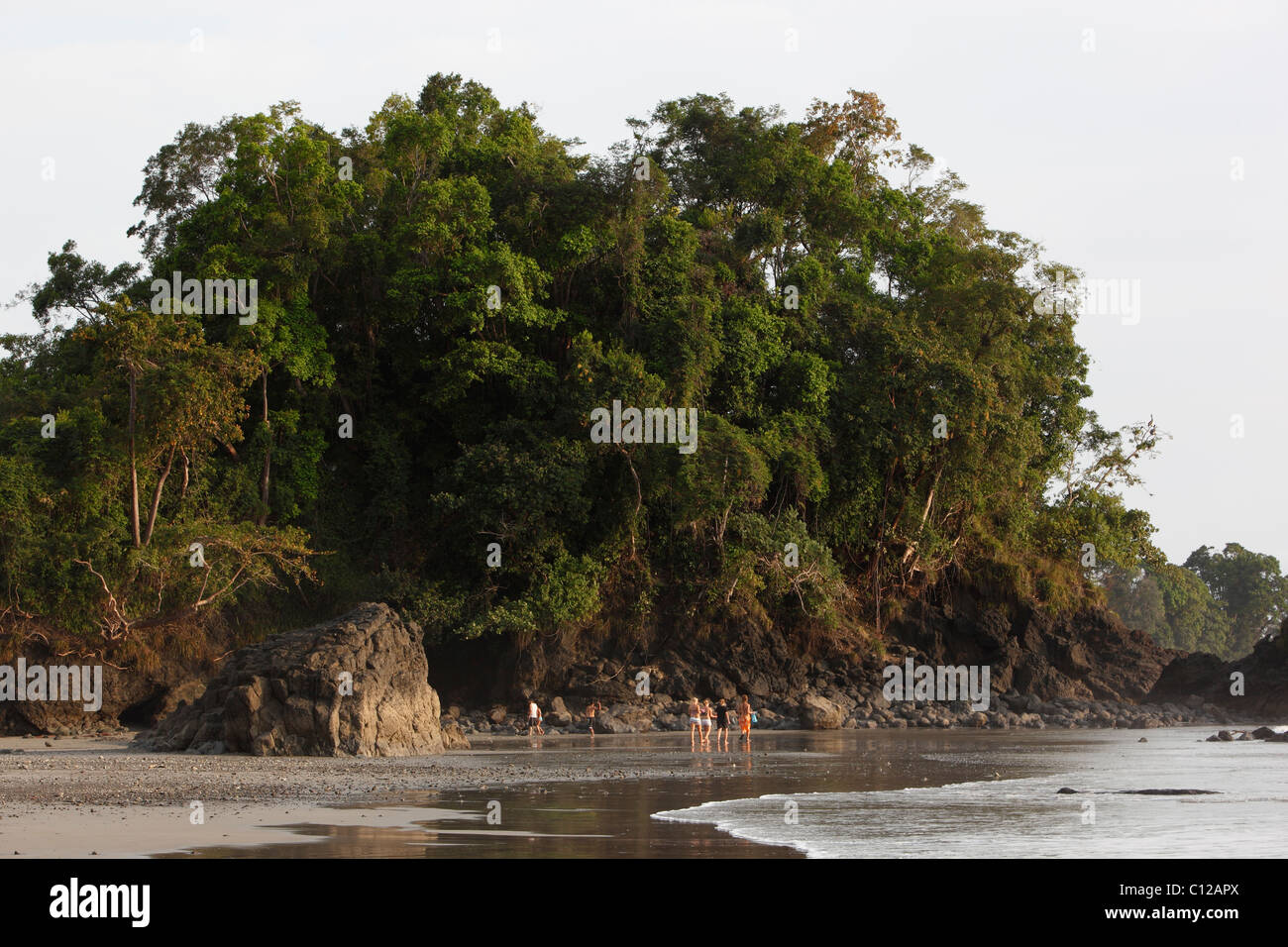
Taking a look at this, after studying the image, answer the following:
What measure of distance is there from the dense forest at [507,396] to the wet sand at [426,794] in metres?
7.36

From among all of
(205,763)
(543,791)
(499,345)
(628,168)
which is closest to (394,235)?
(499,345)

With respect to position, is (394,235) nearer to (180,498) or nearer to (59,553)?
(180,498)

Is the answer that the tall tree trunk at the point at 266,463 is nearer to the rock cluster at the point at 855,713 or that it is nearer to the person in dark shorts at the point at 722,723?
the rock cluster at the point at 855,713

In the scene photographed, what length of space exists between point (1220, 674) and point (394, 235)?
107 feet

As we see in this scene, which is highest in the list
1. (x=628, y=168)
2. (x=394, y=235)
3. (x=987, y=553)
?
(x=628, y=168)

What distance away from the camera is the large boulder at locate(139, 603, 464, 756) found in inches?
958

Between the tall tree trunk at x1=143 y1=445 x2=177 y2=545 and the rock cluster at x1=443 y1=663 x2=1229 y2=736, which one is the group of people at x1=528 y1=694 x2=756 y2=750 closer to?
the rock cluster at x1=443 y1=663 x2=1229 y2=736

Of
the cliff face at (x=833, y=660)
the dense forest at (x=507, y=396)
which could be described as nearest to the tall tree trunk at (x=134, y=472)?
the dense forest at (x=507, y=396)

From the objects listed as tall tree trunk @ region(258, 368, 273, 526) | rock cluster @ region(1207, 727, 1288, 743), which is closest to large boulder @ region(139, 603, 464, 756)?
tall tree trunk @ region(258, 368, 273, 526)

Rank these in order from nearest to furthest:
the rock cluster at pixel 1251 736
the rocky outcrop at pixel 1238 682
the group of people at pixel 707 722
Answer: the group of people at pixel 707 722, the rock cluster at pixel 1251 736, the rocky outcrop at pixel 1238 682

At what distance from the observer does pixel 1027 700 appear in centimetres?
4362

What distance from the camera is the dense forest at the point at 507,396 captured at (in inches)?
1314

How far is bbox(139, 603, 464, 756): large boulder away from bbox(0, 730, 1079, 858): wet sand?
906mm

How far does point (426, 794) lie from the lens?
54.5ft
